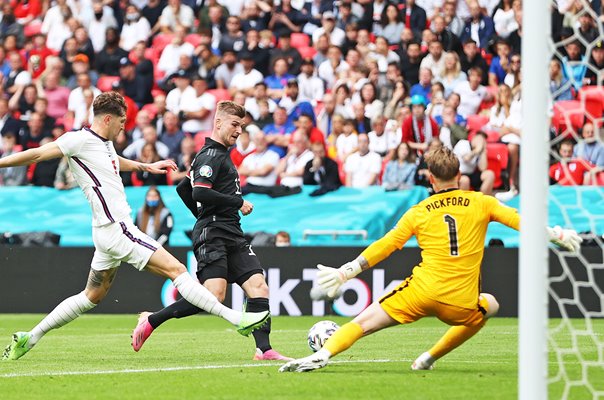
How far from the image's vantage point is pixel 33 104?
73.4 ft

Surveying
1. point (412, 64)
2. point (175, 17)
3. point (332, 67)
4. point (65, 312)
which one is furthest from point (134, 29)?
point (65, 312)

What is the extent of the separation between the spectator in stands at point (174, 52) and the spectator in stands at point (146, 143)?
2.74 m

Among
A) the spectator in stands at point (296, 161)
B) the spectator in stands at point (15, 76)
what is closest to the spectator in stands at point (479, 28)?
the spectator in stands at point (296, 161)

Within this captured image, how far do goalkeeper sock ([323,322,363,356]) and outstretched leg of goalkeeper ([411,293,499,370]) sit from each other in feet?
2.50

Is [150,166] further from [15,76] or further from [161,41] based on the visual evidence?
[15,76]

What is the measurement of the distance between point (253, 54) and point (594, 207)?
8376 mm

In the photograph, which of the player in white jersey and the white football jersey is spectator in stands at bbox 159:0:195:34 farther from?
the white football jersey

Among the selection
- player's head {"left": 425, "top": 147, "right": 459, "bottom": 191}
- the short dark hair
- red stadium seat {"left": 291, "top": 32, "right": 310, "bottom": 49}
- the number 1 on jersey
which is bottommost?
the number 1 on jersey

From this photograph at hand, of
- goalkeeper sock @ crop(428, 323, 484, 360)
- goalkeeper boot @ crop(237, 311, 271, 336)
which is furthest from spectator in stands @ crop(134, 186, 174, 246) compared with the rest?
goalkeeper sock @ crop(428, 323, 484, 360)

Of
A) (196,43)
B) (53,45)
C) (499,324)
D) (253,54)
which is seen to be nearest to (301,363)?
(499,324)

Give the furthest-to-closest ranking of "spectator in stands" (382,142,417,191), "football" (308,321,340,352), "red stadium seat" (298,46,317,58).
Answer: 1. "red stadium seat" (298,46,317,58)
2. "spectator in stands" (382,142,417,191)
3. "football" (308,321,340,352)

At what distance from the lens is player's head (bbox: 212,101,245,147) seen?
32.1 feet

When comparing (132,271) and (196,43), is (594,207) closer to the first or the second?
(132,271)

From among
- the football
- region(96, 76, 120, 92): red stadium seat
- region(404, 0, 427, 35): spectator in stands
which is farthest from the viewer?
region(96, 76, 120, 92): red stadium seat
